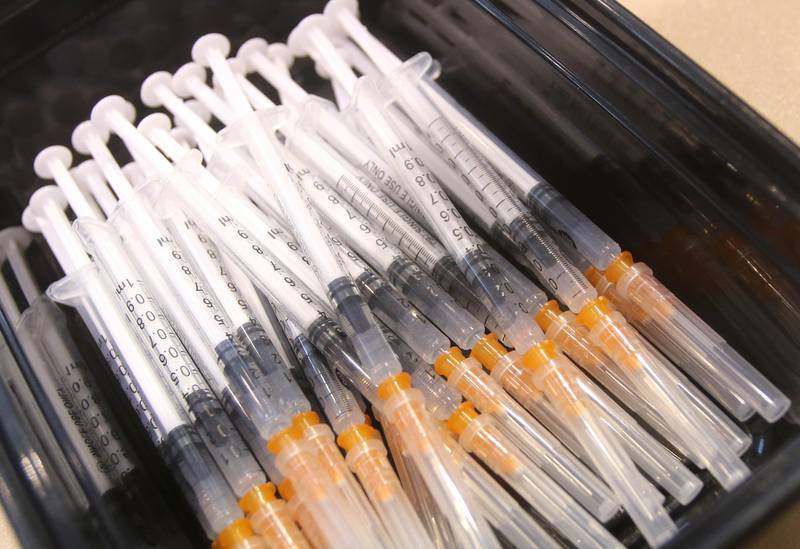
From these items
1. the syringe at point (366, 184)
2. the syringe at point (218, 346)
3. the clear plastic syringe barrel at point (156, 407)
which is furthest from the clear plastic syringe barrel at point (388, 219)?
the clear plastic syringe barrel at point (156, 407)

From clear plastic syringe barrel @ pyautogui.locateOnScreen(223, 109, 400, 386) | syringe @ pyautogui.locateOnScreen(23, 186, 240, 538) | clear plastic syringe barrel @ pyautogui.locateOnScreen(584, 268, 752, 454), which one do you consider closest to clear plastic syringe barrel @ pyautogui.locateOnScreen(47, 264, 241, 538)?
syringe @ pyautogui.locateOnScreen(23, 186, 240, 538)

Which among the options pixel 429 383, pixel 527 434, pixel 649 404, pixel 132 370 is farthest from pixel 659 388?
pixel 132 370

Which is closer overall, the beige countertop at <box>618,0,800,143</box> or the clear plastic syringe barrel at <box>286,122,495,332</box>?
the clear plastic syringe barrel at <box>286,122,495,332</box>

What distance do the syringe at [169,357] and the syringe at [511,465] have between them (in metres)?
0.21

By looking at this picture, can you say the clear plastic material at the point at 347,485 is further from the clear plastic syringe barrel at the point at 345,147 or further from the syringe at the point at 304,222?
the clear plastic syringe barrel at the point at 345,147

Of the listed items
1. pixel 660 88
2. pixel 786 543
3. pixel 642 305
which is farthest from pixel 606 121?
pixel 786 543

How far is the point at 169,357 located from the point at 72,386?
13 cm

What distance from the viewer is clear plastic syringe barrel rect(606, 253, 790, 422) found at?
2.56 ft

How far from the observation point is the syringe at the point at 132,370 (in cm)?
78

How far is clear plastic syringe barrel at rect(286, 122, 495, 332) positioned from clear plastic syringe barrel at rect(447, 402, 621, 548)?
0.46 feet

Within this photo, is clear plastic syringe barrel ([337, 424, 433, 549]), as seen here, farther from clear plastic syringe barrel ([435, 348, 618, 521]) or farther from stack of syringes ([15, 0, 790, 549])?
clear plastic syringe barrel ([435, 348, 618, 521])

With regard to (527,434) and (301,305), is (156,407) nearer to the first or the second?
(301,305)

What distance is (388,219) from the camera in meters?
0.95

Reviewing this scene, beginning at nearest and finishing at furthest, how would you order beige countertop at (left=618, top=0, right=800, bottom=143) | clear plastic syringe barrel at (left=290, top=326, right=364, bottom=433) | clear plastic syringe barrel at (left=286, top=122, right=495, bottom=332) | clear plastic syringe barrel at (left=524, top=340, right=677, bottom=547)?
clear plastic syringe barrel at (left=524, top=340, right=677, bottom=547)
clear plastic syringe barrel at (left=290, top=326, right=364, bottom=433)
clear plastic syringe barrel at (left=286, top=122, right=495, bottom=332)
beige countertop at (left=618, top=0, right=800, bottom=143)
